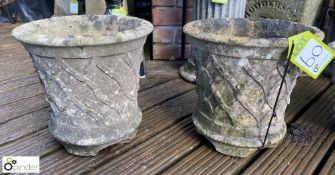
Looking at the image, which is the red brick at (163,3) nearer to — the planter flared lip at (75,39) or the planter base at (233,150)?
Answer: the planter flared lip at (75,39)

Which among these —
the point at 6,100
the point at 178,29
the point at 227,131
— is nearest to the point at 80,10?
the point at 178,29

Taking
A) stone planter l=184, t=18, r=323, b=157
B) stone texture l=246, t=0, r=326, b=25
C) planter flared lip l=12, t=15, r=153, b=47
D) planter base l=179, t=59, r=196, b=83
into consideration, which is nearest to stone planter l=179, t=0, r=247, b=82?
planter base l=179, t=59, r=196, b=83

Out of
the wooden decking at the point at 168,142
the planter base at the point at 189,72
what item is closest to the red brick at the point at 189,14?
the planter base at the point at 189,72

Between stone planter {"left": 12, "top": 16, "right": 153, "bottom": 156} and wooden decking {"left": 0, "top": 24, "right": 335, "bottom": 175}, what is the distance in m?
0.08

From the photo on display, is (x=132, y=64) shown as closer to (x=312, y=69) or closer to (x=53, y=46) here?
(x=53, y=46)

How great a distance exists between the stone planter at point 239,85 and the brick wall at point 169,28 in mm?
839

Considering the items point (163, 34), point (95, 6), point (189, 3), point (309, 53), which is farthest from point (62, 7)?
point (309, 53)

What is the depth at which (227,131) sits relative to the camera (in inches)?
48.8

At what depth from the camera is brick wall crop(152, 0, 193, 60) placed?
84.6 inches

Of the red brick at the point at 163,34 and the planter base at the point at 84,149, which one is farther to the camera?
the red brick at the point at 163,34

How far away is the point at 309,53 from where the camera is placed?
1064 millimetres

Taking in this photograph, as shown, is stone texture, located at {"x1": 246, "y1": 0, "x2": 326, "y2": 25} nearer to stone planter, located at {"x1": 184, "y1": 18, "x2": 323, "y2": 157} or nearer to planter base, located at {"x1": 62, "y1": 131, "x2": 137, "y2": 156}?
stone planter, located at {"x1": 184, "y1": 18, "x2": 323, "y2": 157}

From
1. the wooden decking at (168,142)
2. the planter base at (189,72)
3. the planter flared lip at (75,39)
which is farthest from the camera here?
the planter base at (189,72)

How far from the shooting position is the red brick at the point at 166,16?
2.15 m
